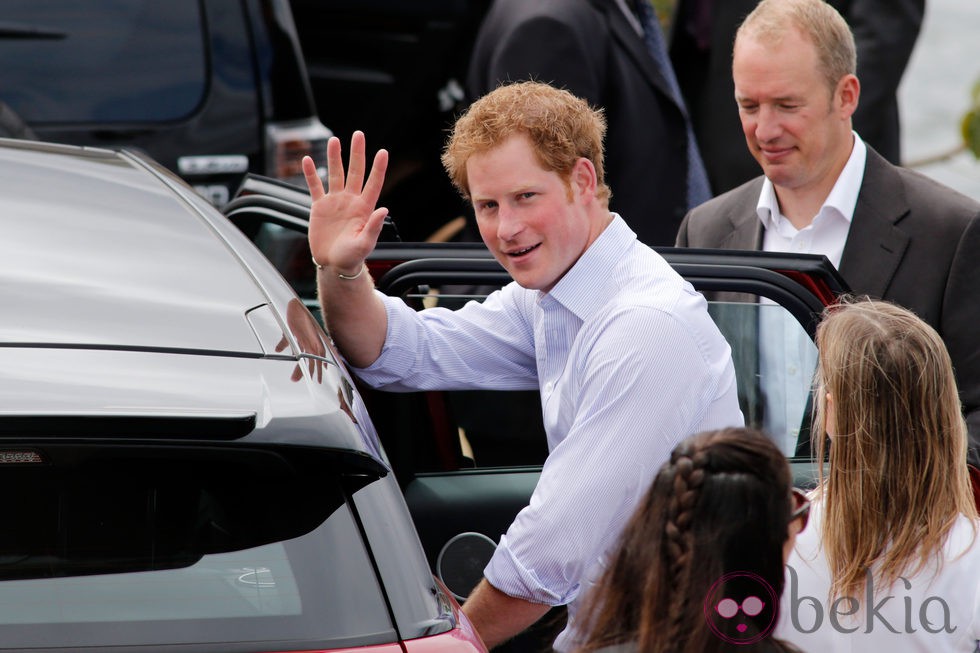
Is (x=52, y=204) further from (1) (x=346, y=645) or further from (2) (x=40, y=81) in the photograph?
(2) (x=40, y=81)

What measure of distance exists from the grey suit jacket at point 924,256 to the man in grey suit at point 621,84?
1275 mm

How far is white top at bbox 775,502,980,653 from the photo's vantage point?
2123 mm

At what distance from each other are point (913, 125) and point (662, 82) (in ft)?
21.8

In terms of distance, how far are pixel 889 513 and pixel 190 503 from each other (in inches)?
44.5

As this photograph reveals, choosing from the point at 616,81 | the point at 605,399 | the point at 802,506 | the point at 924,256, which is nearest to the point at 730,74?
the point at 616,81

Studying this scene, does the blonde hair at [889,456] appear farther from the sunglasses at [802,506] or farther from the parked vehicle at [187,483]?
the parked vehicle at [187,483]

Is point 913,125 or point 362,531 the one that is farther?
point 913,125

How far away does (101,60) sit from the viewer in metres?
4.59

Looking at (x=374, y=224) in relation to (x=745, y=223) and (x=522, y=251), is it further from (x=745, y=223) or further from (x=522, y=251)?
(x=745, y=223)

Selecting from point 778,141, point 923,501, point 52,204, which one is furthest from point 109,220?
point 778,141

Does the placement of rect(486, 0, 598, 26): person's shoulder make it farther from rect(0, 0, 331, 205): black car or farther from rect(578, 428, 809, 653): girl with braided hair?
rect(578, 428, 809, 653): girl with braided hair

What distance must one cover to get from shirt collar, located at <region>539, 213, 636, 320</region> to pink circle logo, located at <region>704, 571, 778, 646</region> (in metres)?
0.82

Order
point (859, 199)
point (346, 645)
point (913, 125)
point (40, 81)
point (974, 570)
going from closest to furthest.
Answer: point (346, 645)
point (974, 570)
point (859, 199)
point (40, 81)
point (913, 125)

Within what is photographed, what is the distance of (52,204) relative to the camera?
2305 millimetres
